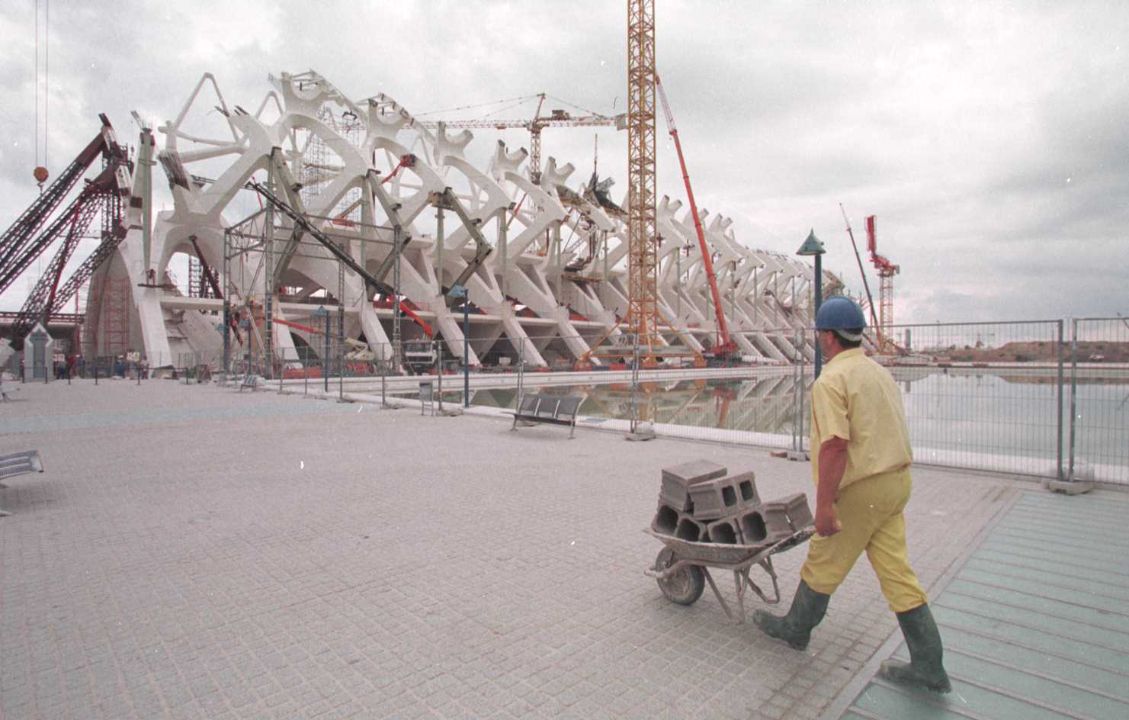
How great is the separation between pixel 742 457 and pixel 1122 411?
4305 mm

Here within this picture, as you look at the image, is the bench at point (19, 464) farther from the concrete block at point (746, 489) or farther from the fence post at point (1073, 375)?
the fence post at point (1073, 375)

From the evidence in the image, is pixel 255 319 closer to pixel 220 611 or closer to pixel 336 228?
pixel 336 228

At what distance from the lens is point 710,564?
350 centimetres

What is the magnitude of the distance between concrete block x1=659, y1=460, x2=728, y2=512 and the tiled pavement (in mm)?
652

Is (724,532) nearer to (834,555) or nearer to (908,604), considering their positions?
(834,555)

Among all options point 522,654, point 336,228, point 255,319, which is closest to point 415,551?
point 522,654

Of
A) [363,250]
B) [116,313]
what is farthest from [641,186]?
[116,313]

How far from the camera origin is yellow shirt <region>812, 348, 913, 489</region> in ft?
8.94

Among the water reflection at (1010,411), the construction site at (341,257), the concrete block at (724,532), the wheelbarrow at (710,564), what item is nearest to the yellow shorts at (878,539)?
the wheelbarrow at (710,564)

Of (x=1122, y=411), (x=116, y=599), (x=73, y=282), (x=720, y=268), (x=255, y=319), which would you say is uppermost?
(x=720, y=268)

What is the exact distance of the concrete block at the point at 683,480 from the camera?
366cm

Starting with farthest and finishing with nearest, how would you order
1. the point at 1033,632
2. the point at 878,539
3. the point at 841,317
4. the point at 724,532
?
1. the point at 724,532
2. the point at 1033,632
3. the point at 841,317
4. the point at 878,539

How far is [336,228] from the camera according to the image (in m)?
43.4

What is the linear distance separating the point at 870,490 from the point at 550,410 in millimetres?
8811
